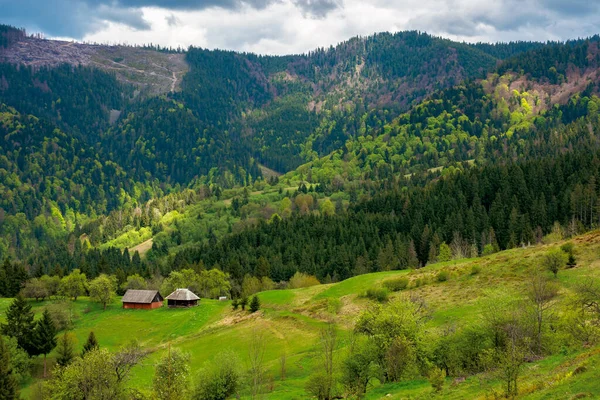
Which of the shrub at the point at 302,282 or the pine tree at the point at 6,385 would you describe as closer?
the pine tree at the point at 6,385

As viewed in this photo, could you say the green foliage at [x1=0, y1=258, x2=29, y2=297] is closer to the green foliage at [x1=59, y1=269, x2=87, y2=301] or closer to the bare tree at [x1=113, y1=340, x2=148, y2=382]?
the green foliage at [x1=59, y1=269, x2=87, y2=301]

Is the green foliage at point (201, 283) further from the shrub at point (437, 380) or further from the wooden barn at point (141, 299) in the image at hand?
the shrub at point (437, 380)

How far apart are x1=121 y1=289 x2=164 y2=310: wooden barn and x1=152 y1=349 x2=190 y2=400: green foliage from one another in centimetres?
6841

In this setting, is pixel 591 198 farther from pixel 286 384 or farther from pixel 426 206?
pixel 286 384

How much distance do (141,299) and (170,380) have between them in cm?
7626

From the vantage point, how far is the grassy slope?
50.0 m

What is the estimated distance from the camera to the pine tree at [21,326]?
3718 inches

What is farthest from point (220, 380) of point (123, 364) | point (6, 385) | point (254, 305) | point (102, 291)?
point (102, 291)

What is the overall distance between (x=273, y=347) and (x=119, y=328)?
145 feet

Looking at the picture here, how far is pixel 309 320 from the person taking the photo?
97188mm

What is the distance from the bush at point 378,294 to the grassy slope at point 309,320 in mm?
1953

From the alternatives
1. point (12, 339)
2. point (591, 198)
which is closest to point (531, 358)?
point (12, 339)

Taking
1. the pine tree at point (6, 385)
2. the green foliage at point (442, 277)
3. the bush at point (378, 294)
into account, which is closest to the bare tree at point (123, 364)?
the pine tree at point (6, 385)

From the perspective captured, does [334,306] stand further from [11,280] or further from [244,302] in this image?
[11,280]
